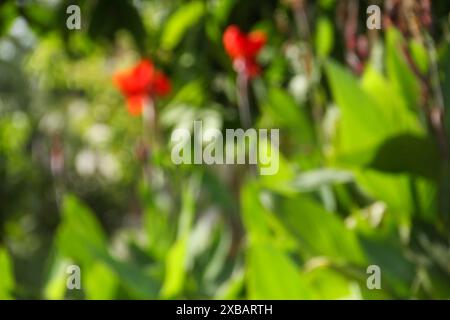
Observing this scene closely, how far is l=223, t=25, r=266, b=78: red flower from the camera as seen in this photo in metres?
1.86

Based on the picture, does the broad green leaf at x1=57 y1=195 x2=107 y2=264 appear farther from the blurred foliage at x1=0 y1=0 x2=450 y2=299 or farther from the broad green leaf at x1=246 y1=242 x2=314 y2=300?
the broad green leaf at x1=246 y1=242 x2=314 y2=300

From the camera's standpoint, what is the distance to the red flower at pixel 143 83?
2283 millimetres

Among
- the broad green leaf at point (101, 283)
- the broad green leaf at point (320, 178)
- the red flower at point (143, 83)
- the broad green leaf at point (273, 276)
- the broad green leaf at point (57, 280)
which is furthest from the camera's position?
the red flower at point (143, 83)

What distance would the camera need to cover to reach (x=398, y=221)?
161cm

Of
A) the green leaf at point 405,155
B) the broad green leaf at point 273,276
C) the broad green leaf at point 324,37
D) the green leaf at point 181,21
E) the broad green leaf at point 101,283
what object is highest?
the green leaf at point 181,21

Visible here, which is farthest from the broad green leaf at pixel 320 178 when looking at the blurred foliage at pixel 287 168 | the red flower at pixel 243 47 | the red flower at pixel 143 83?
the red flower at pixel 143 83

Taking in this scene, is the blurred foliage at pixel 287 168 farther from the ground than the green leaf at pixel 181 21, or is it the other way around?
the green leaf at pixel 181 21

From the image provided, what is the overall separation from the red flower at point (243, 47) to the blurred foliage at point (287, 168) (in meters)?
0.06

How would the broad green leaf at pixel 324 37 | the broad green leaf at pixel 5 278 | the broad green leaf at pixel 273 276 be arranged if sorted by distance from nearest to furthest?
the broad green leaf at pixel 273 276 → the broad green leaf at pixel 5 278 → the broad green leaf at pixel 324 37

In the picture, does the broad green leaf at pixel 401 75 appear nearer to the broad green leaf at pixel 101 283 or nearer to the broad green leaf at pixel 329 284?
the broad green leaf at pixel 329 284

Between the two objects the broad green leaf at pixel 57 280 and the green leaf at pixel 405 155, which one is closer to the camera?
the green leaf at pixel 405 155

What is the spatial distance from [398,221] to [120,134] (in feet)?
10.5
